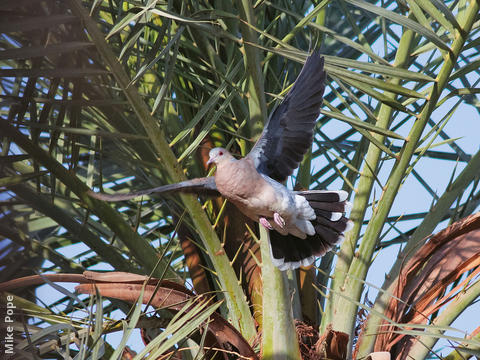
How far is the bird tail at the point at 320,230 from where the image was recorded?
1.96 m

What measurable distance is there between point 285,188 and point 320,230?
0.66 ft

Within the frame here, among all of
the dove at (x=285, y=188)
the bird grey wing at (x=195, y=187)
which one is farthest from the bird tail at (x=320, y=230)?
the bird grey wing at (x=195, y=187)

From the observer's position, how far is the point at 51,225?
256 cm

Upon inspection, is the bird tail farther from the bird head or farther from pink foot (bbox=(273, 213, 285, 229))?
the bird head

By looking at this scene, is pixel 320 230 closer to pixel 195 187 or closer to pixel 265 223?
pixel 265 223

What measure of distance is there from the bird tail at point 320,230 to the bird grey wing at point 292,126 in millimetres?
104

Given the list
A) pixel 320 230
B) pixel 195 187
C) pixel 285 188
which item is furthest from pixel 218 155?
pixel 320 230

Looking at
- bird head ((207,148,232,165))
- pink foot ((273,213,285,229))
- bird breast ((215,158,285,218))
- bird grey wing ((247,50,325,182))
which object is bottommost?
pink foot ((273,213,285,229))

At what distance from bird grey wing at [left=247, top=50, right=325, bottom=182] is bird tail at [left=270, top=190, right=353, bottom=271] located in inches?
4.1

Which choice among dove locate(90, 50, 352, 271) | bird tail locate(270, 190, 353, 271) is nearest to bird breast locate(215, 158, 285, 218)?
dove locate(90, 50, 352, 271)

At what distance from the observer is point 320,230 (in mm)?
2025

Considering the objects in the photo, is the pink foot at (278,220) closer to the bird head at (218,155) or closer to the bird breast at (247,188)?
the bird breast at (247,188)

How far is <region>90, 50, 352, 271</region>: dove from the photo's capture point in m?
1.78

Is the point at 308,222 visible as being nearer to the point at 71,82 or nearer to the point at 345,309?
the point at 345,309
